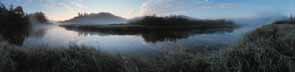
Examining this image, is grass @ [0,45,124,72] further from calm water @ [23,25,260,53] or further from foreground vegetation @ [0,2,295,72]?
calm water @ [23,25,260,53]

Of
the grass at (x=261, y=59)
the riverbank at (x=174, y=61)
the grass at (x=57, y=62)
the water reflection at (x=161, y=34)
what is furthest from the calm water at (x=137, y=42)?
the grass at (x=261, y=59)

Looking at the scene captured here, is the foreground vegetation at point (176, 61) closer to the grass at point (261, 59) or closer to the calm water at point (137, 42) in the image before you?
the grass at point (261, 59)

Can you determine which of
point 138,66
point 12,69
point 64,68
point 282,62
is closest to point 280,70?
point 282,62

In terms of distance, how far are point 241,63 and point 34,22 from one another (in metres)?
40.8

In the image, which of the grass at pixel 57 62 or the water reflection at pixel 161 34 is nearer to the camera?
the grass at pixel 57 62

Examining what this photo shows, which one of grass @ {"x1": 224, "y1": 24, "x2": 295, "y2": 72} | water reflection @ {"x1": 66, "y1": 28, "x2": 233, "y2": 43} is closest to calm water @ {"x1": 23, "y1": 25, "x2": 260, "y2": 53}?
water reflection @ {"x1": 66, "y1": 28, "x2": 233, "y2": 43}

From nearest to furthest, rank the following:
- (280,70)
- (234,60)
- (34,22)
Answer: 1. (280,70)
2. (234,60)
3. (34,22)

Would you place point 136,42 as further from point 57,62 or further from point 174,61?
point 174,61

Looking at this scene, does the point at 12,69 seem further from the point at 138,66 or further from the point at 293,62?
the point at 293,62

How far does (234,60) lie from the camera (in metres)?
3.32

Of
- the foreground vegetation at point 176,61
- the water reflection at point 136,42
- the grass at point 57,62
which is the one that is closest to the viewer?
the foreground vegetation at point 176,61

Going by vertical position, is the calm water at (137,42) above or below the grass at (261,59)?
below

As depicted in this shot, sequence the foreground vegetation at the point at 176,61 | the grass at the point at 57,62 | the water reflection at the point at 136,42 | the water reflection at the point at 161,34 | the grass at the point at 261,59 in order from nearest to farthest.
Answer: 1. the grass at the point at 261,59
2. the foreground vegetation at the point at 176,61
3. the grass at the point at 57,62
4. the water reflection at the point at 136,42
5. the water reflection at the point at 161,34

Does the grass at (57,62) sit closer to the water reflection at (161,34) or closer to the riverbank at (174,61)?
the riverbank at (174,61)
